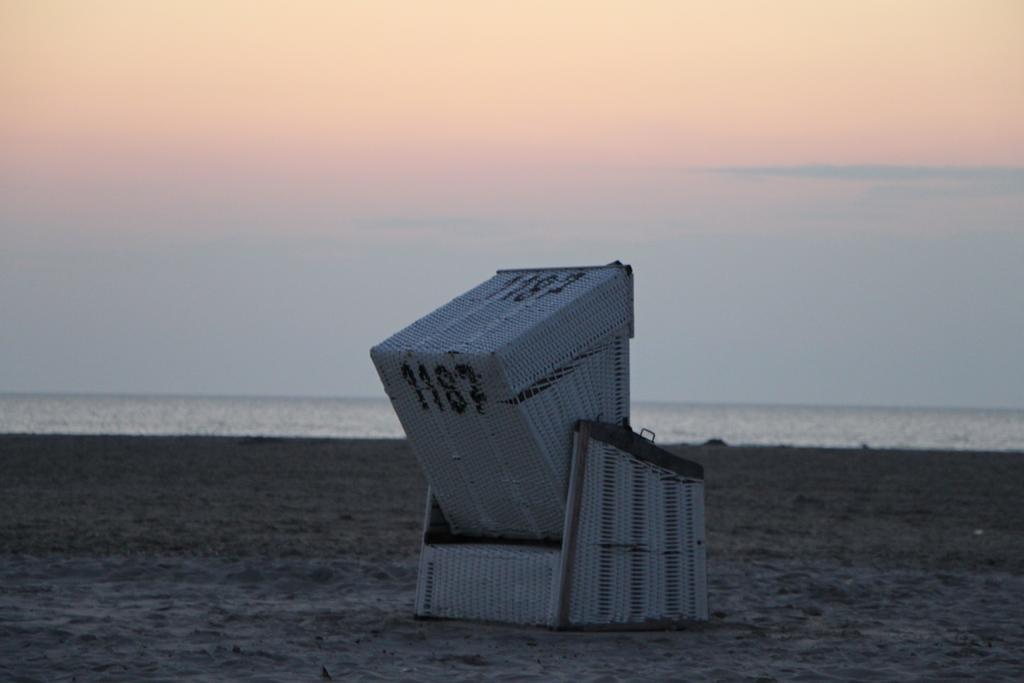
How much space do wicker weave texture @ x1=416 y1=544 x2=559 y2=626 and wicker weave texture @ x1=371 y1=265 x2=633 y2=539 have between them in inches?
8.5

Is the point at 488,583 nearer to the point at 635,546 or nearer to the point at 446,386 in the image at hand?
the point at 635,546

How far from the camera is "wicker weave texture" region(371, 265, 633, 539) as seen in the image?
7.32 meters

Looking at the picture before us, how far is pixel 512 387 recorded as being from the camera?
7.16 m

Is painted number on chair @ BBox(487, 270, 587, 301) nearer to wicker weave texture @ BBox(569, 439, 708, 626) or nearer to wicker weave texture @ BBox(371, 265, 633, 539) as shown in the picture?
wicker weave texture @ BBox(371, 265, 633, 539)

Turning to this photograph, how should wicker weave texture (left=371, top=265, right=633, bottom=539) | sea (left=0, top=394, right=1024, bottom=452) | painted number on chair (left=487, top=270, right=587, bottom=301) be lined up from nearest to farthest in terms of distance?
wicker weave texture (left=371, top=265, right=633, bottom=539) < painted number on chair (left=487, top=270, right=587, bottom=301) < sea (left=0, top=394, right=1024, bottom=452)

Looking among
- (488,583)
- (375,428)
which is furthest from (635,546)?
(375,428)

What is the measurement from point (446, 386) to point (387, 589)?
116 inches

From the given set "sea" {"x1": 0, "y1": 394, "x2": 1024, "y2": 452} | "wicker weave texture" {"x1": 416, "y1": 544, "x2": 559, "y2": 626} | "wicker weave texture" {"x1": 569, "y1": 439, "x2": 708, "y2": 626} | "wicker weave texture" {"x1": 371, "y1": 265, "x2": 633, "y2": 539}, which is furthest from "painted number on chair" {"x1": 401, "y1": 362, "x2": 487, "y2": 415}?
"sea" {"x1": 0, "y1": 394, "x2": 1024, "y2": 452}

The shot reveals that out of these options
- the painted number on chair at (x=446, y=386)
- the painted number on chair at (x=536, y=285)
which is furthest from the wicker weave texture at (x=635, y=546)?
the painted number on chair at (x=536, y=285)

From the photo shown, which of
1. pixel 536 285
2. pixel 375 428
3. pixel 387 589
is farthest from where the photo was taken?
pixel 375 428

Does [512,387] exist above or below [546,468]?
above

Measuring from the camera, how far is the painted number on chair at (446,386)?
289 inches

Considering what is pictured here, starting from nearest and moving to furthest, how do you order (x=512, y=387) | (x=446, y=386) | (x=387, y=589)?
(x=512, y=387), (x=446, y=386), (x=387, y=589)

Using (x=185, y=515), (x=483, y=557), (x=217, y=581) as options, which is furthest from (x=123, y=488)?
(x=483, y=557)
